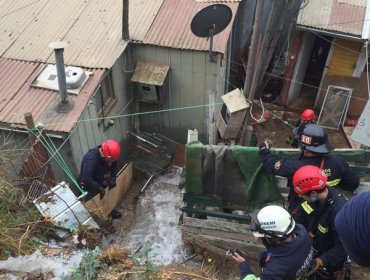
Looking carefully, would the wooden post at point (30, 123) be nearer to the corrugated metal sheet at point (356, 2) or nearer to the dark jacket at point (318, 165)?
the dark jacket at point (318, 165)

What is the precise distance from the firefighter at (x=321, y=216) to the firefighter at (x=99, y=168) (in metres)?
3.62

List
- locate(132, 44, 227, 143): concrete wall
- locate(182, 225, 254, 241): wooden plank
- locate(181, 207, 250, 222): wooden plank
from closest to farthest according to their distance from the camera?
locate(181, 207, 250, 222): wooden plank < locate(182, 225, 254, 241): wooden plank < locate(132, 44, 227, 143): concrete wall

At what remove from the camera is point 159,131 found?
11.0 meters

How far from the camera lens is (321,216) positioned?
5020 millimetres

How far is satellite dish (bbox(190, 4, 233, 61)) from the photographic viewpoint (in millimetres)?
8008

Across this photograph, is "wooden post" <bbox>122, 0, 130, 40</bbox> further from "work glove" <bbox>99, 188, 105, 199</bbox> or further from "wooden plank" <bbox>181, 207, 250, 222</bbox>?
"wooden plank" <bbox>181, 207, 250, 222</bbox>

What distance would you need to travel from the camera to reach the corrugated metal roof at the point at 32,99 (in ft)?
25.0

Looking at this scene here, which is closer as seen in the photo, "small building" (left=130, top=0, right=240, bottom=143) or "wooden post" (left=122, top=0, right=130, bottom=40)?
"wooden post" (left=122, top=0, right=130, bottom=40)

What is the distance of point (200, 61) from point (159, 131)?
2463 mm

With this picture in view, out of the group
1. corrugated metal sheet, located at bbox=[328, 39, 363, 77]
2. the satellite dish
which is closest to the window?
the satellite dish

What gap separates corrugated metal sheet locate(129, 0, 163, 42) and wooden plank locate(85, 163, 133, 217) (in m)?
3.23

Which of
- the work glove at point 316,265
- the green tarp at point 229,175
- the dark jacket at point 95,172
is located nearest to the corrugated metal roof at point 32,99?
the dark jacket at point 95,172

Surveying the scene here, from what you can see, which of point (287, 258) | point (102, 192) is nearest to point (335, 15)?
point (102, 192)

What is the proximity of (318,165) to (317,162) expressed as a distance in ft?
0.14
